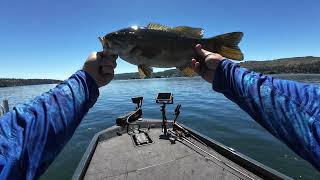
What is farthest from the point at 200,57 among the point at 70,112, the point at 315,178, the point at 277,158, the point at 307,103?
the point at 277,158

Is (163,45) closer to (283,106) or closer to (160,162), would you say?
(283,106)

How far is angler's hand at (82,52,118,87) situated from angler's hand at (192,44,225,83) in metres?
0.96

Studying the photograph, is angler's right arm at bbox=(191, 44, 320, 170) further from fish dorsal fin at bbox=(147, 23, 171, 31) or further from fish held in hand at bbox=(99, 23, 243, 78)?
fish dorsal fin at bbox=(147, 23, 171, 31)

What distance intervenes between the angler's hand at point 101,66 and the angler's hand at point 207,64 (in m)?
0.96

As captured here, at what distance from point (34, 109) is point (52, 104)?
14cm

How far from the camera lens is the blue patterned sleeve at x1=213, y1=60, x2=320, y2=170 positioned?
1975mm

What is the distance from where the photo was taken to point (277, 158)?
16266mm

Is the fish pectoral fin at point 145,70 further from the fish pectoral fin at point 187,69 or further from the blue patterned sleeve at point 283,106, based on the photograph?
the blue patterned sleeve at point 283,106

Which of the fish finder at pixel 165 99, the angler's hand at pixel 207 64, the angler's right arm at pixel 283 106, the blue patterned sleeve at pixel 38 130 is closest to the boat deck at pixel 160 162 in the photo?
the fish finder at pixel 165 99

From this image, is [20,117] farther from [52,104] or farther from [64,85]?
[64,85]

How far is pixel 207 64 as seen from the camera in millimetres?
3082

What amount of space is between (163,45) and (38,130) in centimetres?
175

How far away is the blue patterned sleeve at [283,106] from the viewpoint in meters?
1.97

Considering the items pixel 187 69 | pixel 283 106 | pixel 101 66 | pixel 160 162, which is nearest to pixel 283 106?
pixel 283 106
